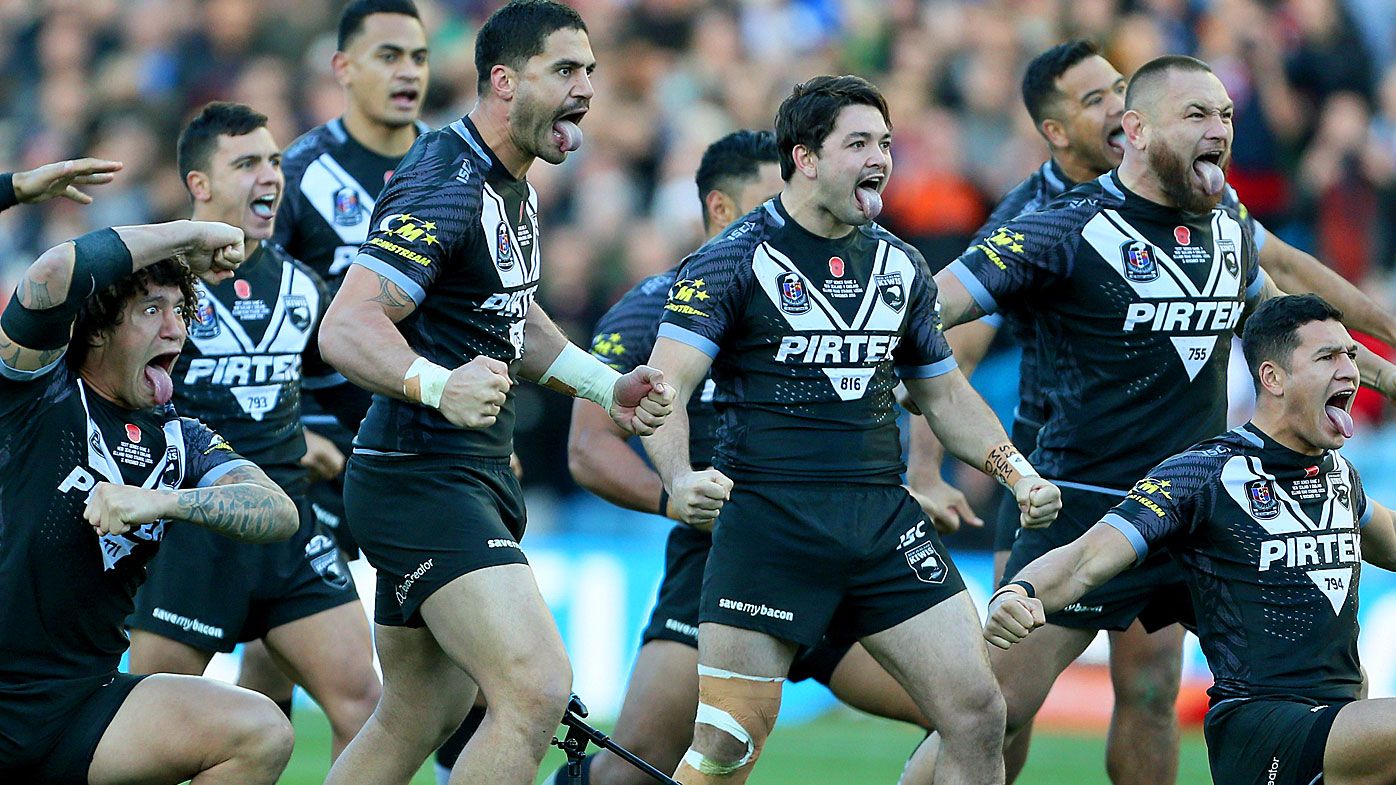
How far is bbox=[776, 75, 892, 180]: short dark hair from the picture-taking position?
701 centimetres

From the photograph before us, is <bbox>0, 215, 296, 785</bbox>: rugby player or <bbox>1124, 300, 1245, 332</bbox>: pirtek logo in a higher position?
<bbox>1124, 300, 1245, 332</bbox>: pirtek logo

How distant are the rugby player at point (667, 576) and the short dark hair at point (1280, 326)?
2028 mm

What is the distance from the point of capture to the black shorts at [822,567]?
677cm

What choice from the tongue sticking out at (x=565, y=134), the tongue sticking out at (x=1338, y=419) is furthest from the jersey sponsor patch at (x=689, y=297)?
the tongue sticking out at (x=1338, y=419)

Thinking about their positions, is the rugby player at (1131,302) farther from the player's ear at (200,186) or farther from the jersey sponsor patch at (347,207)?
the player's ear at (200,186)

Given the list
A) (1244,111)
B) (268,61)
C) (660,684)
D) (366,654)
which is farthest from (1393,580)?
(268,61)

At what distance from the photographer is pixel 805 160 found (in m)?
7.07

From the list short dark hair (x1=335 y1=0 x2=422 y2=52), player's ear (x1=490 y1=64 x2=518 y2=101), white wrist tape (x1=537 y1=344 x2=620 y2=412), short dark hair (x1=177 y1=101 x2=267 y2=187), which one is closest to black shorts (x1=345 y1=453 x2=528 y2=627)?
white wrist tape (x1=537 y1=344 x2=620 y2=412)

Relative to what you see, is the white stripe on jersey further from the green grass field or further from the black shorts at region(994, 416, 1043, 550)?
the green grass field

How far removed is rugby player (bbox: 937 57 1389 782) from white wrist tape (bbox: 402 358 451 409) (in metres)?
2.48

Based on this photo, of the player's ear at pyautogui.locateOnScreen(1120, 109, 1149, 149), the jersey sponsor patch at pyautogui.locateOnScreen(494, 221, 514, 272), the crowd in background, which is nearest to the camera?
the jersey sponsor patch at pyautogui.locateOnScreen(494, 221, 514, 272)

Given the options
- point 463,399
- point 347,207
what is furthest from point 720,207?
point 463,399

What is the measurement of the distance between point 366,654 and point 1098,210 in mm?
3558

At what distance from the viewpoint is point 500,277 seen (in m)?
6.64
